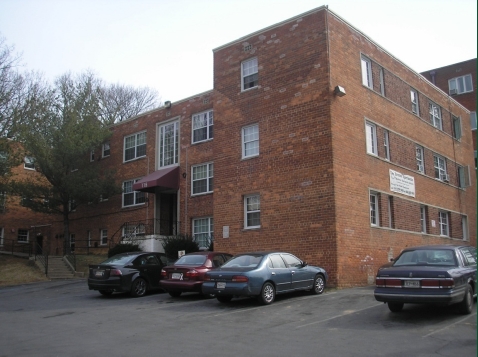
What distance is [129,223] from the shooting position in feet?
91.4

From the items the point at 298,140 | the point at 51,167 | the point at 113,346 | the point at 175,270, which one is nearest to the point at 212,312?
the point at 175,270

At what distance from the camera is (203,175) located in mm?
25172

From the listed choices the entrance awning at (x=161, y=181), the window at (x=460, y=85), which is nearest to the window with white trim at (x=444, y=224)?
the entrance awning at (x=161, y=181)

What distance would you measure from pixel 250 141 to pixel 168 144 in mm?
8370

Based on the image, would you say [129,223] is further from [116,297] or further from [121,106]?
[121,106]

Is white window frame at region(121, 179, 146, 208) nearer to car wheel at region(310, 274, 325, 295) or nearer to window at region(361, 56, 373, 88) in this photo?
window at region(361, 56, 373, 88)

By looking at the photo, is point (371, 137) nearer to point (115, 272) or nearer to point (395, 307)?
point (395, 307)

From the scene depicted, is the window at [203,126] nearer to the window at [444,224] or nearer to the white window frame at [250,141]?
the white window frame at [250,141]

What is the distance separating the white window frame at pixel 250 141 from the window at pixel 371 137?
4.44m

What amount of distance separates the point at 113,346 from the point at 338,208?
10391 millimetres

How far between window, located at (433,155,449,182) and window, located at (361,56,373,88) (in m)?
7.10

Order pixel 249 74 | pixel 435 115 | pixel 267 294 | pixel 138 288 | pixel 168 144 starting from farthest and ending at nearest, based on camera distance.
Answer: pixel 168 144, pixel 435 115, pixel 249 74, pixel 138 288, pixel 267 294

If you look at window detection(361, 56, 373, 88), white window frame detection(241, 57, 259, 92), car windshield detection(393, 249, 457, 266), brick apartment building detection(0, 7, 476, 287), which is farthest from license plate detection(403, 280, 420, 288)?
white window frame detection(241, 57, 259, 92)

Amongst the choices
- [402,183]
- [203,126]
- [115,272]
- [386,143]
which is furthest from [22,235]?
[402,183]
